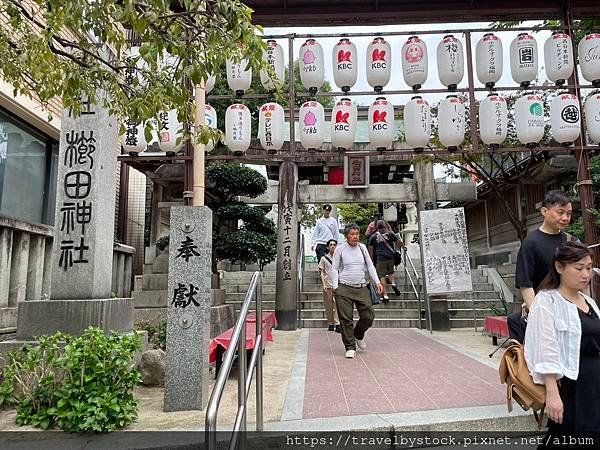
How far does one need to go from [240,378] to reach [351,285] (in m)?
4.02

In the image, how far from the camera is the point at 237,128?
899 cm

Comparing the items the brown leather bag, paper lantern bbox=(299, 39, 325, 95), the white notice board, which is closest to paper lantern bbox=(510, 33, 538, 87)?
the white notice board

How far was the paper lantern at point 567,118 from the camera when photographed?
808 centimetres

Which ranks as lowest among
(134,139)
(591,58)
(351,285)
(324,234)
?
(351,285)

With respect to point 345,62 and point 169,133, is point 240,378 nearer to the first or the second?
point 169,133

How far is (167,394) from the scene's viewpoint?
4.50 m

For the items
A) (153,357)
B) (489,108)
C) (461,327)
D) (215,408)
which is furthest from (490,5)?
(215,408)

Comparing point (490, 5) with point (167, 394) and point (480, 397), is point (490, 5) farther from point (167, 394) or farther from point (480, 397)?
point (167, 394)

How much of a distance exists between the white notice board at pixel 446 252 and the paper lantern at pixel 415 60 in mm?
3347

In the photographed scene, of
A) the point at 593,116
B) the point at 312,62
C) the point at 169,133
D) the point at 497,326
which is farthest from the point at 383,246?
the point at 169,133

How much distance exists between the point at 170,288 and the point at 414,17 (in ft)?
24.5

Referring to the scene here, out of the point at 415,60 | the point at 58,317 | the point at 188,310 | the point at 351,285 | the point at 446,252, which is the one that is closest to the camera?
the point at 188,310

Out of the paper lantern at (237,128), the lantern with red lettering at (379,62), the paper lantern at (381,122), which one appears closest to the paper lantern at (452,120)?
the paper lantern at (381,122)

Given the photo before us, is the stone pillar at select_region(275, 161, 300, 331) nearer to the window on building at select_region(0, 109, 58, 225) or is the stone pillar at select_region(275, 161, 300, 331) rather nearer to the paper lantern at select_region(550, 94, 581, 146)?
the window on building at select_region(0, 109, 58, 225)
